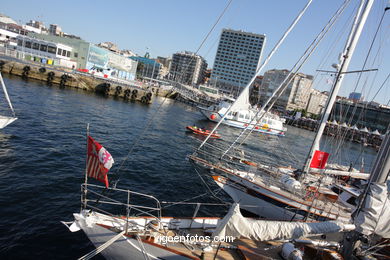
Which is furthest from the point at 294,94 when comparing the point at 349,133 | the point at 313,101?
the point at 349,133

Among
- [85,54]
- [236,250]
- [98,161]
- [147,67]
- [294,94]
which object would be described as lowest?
[236,250]

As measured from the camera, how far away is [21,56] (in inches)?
2800

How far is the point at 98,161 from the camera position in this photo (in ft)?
26.5

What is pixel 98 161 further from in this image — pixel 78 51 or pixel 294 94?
pixel 294 94

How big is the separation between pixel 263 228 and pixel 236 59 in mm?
177537

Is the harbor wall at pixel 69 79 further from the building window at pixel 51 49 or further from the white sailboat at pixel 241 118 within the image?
the building window at pixel 51 49

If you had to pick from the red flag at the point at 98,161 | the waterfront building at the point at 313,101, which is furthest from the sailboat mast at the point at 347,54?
the waterfront building at the point at 313,101

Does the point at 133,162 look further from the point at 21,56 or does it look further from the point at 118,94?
the point at 21,56

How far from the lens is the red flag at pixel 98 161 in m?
7.84

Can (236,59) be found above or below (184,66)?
above

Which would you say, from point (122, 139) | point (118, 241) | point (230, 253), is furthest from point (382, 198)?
point (122, 139)

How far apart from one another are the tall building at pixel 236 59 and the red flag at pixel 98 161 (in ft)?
544

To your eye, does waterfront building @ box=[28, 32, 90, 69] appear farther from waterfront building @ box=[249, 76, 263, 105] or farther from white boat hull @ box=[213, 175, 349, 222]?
white boat hull @ box=[213, 175, 349, 222]

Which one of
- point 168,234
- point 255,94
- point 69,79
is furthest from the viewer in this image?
point 255,94
